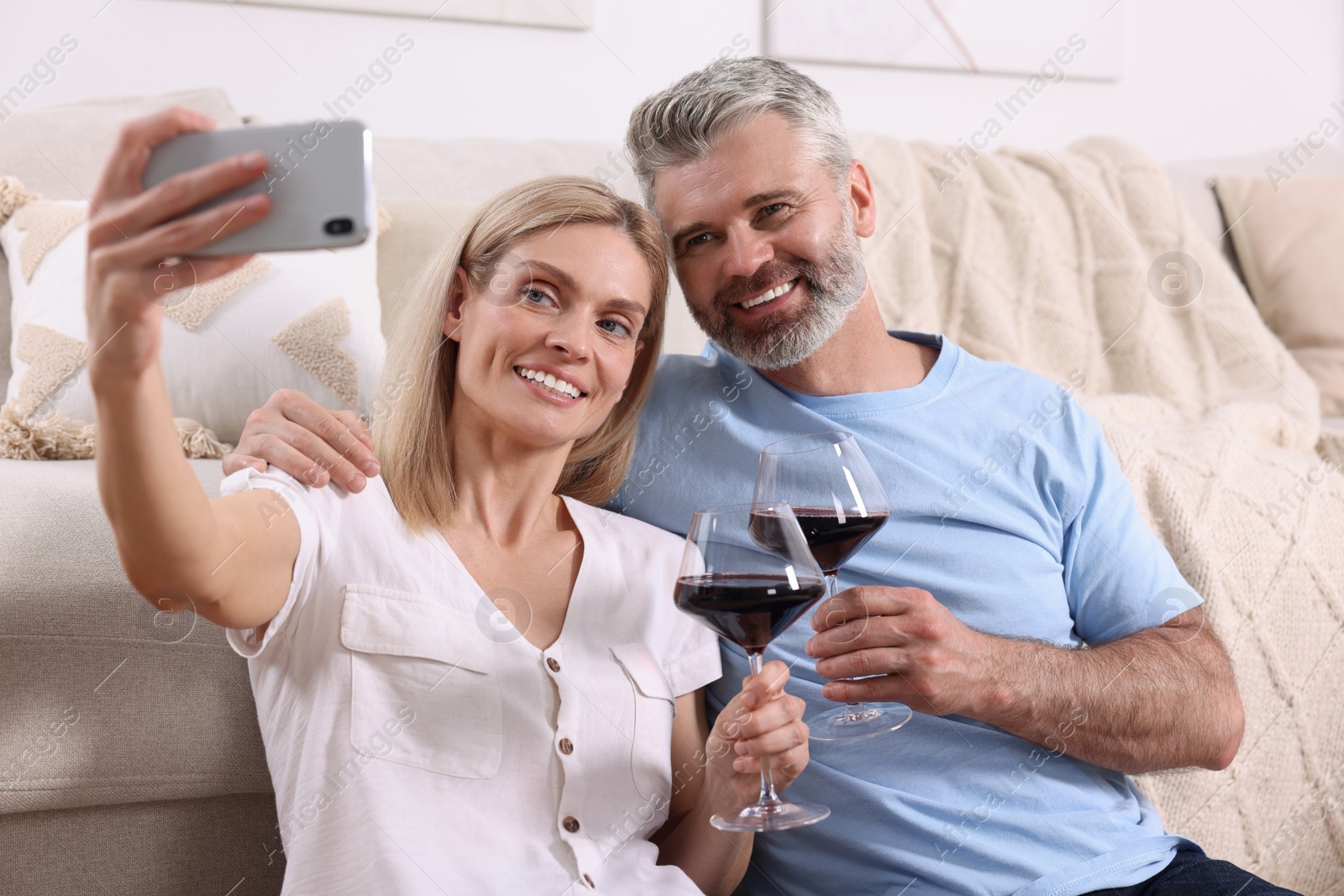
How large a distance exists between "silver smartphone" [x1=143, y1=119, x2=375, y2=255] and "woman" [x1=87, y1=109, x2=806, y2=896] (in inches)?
1.9

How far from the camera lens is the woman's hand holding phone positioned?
2.02 ft

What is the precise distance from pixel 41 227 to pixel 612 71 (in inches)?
52.4

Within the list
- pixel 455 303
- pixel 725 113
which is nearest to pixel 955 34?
pixel 725 113

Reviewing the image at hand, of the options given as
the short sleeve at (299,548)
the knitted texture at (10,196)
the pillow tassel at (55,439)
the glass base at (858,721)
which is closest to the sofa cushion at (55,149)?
the knitted texture at (10,196)

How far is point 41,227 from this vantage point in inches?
61.8

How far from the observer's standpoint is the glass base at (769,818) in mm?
884

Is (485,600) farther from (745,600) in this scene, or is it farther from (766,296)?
(766,296)

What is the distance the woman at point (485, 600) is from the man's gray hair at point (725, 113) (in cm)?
18

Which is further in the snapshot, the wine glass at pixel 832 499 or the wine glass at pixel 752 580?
the wine glass at pixel 832 499

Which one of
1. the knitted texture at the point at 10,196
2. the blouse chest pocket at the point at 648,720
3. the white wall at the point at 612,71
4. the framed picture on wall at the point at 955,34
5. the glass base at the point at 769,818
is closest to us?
the glass base at the point at 769,818

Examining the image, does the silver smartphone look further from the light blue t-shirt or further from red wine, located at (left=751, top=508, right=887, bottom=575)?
the light blue t-shirt

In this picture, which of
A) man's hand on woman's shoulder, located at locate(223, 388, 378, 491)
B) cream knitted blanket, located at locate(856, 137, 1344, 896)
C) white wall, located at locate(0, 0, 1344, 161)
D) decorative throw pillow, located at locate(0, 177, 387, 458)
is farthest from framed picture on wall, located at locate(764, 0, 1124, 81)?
man's hand on woman's shoulder, located at locate(223, 388, 378, 491)

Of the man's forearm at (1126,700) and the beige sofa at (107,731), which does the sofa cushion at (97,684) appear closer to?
the beige sofa at (107,731)

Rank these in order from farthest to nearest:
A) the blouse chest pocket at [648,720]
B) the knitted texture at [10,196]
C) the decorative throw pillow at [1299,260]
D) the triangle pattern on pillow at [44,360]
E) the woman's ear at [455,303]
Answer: the decorative throw pillow at [1299,260]
the knitted texture at [10,196]
the triangle pattern on pillow at [44,360]
the woman's ear at [455,303]
the blouse chest pocket at [648,720]
